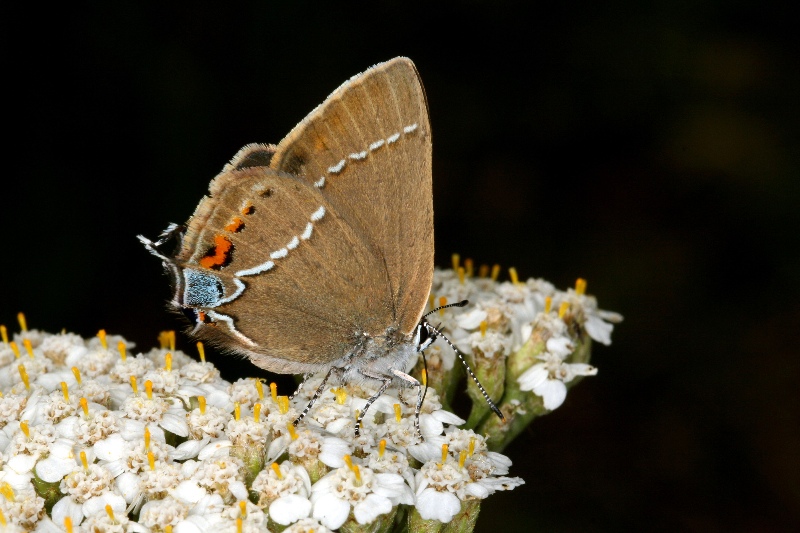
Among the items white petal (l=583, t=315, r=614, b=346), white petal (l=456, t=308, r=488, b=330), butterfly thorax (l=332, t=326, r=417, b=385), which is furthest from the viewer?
white petal (l=583, t=315, r=614, b=346)

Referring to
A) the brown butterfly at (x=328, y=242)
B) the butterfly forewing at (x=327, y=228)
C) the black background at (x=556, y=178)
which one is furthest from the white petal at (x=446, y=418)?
the black background at (x=556, y=178)

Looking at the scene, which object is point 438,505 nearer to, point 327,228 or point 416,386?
point 416,386

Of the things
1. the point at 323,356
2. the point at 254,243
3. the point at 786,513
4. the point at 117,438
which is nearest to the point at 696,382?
the point at 786,513

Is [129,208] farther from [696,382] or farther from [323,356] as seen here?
[696,382]

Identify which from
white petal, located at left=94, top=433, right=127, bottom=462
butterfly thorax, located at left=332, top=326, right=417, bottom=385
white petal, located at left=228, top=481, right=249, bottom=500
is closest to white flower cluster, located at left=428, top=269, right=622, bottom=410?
butterfly thorax, located at left=332, top=326, right=417, bottom=385

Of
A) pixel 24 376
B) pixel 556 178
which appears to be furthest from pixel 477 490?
pixel 556 178

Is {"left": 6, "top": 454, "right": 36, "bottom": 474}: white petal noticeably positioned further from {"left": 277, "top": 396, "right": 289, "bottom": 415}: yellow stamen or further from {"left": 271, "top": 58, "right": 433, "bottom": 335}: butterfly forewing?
{"left": 271, "top": 58, "right": 433, "bottom": 335}: butterfly forewing

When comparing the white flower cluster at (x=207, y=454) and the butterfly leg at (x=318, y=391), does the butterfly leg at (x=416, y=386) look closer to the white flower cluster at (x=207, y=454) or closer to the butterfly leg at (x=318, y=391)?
the white flower cluster at (x=207, y=454)
